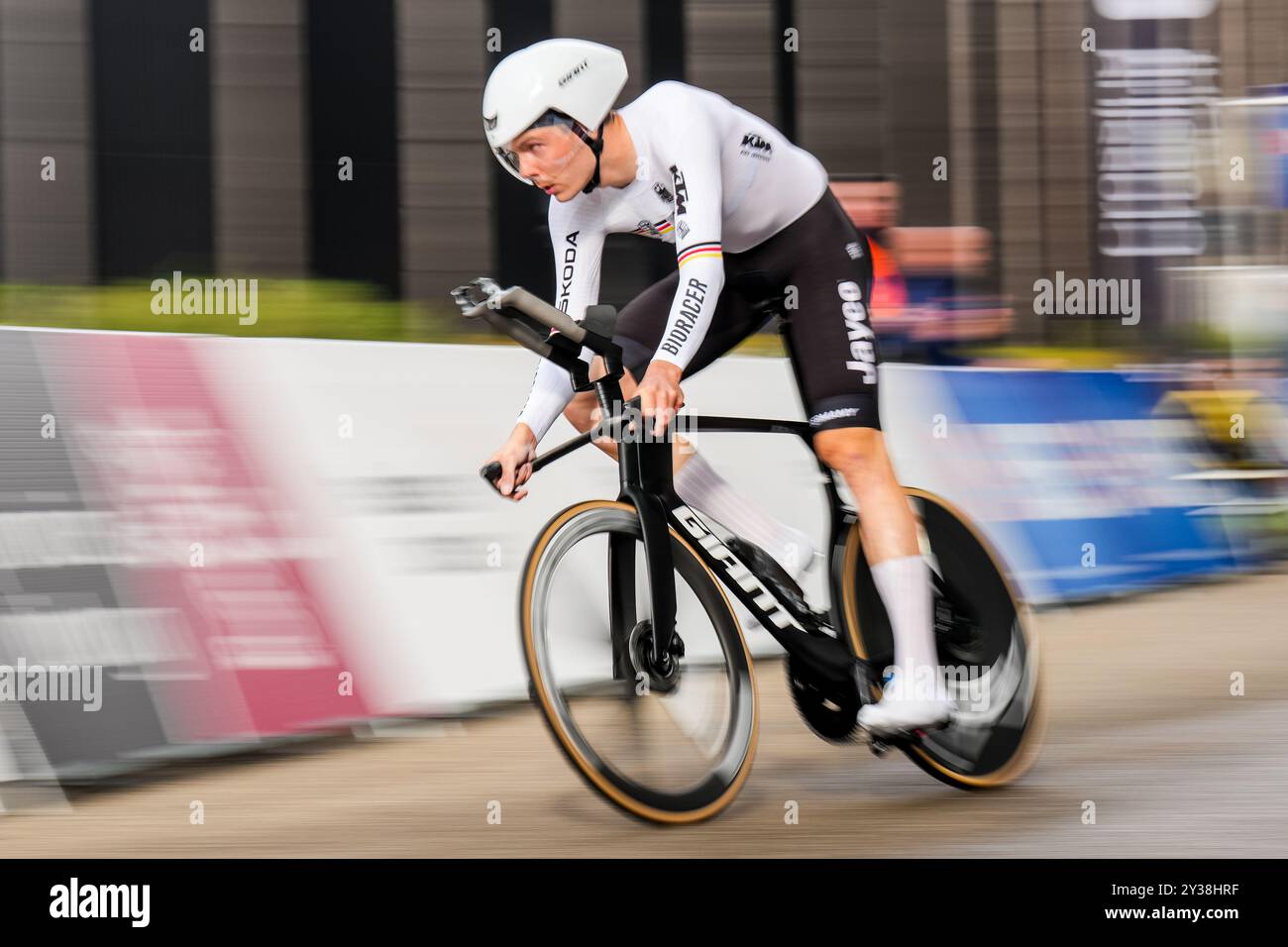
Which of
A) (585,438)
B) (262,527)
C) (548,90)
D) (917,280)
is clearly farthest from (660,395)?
(917,280)

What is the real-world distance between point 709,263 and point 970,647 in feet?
4.38

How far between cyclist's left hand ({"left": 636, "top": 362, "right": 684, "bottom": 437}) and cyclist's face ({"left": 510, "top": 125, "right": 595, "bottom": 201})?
1.73 feet

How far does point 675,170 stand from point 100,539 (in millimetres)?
2016

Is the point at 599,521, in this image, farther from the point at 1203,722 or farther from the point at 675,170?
the point at 1203,722

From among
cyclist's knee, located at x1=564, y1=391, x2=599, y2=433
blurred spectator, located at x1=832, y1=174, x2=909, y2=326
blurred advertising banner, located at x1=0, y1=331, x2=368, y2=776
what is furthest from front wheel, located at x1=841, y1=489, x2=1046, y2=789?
blurred spectator, located at x1=832, y1=174, x2=909, y2=326

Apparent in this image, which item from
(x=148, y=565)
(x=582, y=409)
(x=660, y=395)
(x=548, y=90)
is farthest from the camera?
(x=148, y=565)

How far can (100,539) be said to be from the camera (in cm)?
432

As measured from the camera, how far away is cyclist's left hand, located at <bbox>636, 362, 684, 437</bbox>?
3.36 metres

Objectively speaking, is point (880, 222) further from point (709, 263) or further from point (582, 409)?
point (709, 263)

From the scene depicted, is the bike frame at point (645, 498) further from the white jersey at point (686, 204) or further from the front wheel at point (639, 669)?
the white jersey at point (686, 204)

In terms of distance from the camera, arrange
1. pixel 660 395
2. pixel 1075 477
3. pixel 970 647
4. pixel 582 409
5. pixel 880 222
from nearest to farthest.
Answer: pixel 660 395 → pixel 582 409 → pixel 970 647 → pixel 1075 477 → pixel 880 222

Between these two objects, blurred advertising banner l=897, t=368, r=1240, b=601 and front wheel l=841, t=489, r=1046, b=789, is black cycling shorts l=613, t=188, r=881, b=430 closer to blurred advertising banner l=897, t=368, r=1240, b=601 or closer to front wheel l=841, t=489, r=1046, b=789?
front wheel l=841, t=489, r=1046, b=789

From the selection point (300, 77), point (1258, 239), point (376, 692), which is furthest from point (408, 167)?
point (1258, 239)

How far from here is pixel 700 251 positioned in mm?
3533
